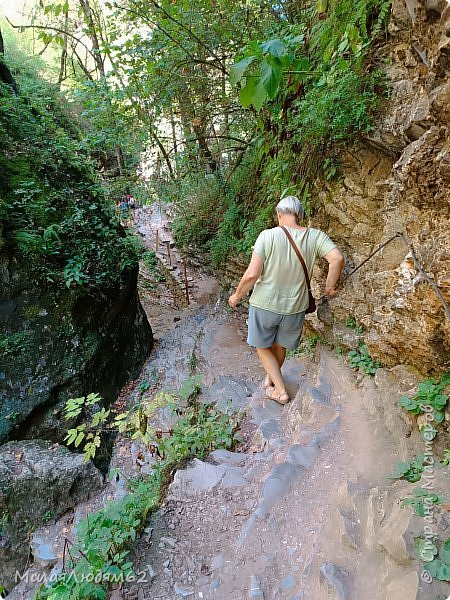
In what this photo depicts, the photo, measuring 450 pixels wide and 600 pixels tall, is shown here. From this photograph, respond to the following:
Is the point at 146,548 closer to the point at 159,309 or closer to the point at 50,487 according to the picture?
the point at 50,487

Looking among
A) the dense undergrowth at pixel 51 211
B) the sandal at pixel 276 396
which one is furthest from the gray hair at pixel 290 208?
the dense undergrowth at pixel 51 211

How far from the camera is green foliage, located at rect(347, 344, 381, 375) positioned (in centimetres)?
322

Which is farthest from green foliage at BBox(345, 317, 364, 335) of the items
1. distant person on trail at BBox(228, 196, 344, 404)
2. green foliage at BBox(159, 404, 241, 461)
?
green foliage at BBox(159, 404, 241, 461)

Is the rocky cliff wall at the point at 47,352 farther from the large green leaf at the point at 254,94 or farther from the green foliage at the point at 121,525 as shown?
the large green leaf at the point at 254,94

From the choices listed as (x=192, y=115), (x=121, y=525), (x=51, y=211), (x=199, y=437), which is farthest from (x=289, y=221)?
(x=192, y=115)

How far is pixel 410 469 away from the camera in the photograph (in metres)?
2.25

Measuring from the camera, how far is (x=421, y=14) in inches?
97.0

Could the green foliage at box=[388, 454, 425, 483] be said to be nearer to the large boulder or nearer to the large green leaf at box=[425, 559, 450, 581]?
the large green leaf at box=[425, 559, 450, 581]

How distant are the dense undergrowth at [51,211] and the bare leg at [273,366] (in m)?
3.29

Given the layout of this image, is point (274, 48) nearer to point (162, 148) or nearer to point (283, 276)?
point (283, 276)

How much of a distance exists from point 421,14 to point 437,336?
7.10 ft

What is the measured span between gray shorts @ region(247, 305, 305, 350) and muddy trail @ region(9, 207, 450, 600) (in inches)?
20.5

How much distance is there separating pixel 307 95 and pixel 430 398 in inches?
136

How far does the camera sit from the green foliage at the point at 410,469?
2.19m
